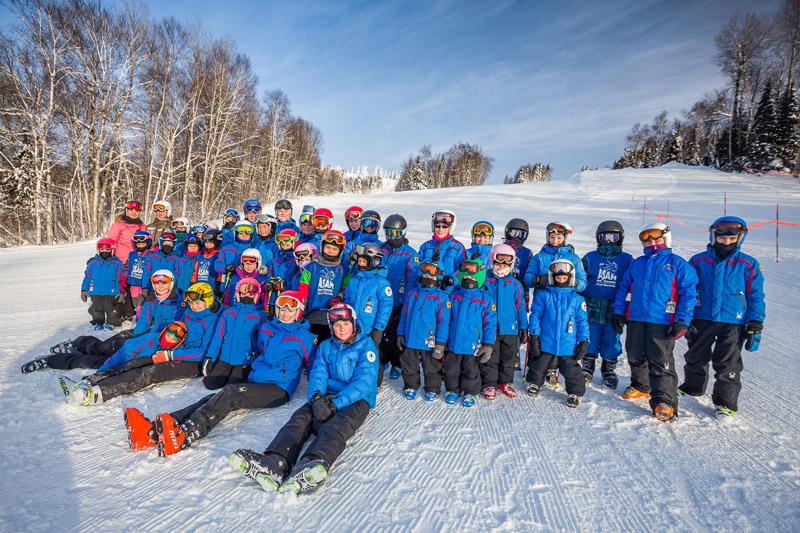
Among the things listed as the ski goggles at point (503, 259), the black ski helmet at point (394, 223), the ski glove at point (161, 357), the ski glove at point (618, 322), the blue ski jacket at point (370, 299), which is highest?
the black ski helmet at point (394, 223)

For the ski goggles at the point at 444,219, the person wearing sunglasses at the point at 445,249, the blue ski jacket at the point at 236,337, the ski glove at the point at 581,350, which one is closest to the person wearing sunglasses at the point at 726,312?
the ski glove at the point at 581,350

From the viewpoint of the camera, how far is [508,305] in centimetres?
421

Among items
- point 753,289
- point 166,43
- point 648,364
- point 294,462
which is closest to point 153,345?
point 294,462

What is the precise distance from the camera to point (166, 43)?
19.7 metres

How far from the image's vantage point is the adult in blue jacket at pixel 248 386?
278 centimetres

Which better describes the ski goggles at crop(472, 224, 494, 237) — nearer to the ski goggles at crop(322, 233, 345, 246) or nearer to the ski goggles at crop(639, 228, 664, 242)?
the ski goggles at crop(639, 228, 664, 242)

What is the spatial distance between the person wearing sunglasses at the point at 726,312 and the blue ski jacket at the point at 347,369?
3701 mm

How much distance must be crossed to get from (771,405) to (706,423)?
101 cm

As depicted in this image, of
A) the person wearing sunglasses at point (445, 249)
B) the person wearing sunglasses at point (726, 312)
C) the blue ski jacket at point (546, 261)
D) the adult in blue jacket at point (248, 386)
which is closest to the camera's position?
the adult in blue jacket at point (248, 386)

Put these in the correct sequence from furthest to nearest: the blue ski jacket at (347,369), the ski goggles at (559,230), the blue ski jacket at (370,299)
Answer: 1. the ski goggles at (559,230)
2. the blue ski jacket at (370,299)
3. the blue ski jacket at (347,369)

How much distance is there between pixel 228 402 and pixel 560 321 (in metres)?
3.66

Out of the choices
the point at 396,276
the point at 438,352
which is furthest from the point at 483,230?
the point at 438,352

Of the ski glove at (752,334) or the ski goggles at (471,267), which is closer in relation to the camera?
the ski glove at (752,334)

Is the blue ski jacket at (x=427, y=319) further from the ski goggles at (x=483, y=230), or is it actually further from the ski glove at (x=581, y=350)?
the ski glove at (x=581, y=350)
